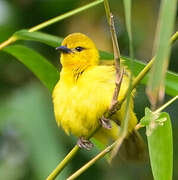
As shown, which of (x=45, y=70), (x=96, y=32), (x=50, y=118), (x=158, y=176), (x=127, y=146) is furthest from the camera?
(x=96, y=32)

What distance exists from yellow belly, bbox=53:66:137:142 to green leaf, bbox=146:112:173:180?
2.62 feet

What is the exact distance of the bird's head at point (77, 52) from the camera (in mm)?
2965

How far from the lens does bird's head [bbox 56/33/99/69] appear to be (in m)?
2.96

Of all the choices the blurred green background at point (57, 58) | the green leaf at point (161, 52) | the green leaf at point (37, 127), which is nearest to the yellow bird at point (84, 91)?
the green leaf at point (37, 127)

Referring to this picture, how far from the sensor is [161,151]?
5.55 feet

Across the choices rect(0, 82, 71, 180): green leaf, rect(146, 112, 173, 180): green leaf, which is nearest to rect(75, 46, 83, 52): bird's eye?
rect(0, 82, 71, 180): green leaf

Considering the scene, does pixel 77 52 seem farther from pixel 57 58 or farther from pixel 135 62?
pixel 57 58

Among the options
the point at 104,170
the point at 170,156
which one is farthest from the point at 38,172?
the point at 170,156

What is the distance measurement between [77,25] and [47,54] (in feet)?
1.63

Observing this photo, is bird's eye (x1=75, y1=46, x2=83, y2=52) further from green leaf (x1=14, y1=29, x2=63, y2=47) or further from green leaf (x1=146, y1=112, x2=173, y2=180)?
green leaf (x1=146, y1=112, x2=173, y2=180)

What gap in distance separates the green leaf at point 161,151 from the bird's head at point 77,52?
1.25 m

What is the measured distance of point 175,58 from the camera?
5297 mm

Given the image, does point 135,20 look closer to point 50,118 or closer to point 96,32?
point 96,32

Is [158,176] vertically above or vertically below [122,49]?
below
